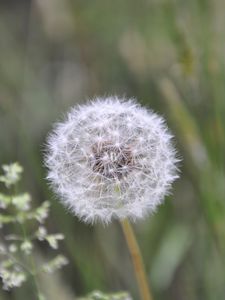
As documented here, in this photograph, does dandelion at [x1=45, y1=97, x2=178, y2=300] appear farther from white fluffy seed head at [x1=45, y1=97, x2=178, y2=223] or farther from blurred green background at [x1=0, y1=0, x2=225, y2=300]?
blurred green background at [x1=0, y1=0, x2=225, y2=300]

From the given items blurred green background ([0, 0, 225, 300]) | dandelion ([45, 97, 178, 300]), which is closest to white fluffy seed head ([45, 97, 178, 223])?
dandelion ([45, 97, 178, 300])

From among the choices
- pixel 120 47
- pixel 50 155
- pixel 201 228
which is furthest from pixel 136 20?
pixel 50 155

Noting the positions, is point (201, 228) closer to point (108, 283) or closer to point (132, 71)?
point (108, 283)

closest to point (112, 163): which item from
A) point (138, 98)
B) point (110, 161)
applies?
point (110, 161)

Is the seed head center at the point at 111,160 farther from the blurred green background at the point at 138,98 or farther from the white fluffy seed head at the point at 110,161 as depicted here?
the blurred green background at the point at 138,98

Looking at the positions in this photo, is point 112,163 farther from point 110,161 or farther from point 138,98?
point 138,98

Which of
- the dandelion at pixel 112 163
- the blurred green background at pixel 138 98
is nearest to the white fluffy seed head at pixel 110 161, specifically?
the dandelion at pixel 112 163

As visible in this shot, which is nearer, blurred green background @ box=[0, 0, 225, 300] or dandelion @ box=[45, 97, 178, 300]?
dandelion @ box=[45, 97, 178, 300]
